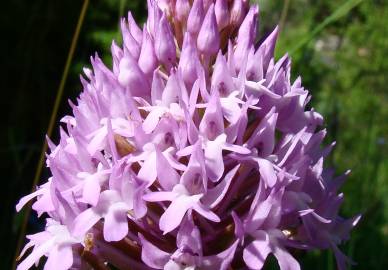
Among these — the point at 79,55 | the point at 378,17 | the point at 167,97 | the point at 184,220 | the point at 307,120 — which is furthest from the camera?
the point at 79,55

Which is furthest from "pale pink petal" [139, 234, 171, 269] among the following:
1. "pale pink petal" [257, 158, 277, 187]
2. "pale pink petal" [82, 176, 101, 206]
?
"pale pink petal" [257, 158, 277, 187]

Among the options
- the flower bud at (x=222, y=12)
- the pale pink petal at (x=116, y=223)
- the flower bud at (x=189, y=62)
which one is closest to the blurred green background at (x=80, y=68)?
the flower bud at (x=222, y=12)

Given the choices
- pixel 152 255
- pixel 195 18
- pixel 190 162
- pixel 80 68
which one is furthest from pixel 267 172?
pixel 80 68

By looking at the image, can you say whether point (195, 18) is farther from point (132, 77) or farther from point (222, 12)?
point (132, 77)

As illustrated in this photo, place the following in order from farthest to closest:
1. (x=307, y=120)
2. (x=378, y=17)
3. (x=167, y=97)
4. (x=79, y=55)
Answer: (x=79, y=55) → (x=378, y=17) → (x=307, y=120) → (x=167, y=97)

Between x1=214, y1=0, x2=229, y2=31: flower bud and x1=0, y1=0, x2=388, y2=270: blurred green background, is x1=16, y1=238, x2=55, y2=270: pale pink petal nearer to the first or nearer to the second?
x1=214, y1=0, x2=229, y2=31: flower bud

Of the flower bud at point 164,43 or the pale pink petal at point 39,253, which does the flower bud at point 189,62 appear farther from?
the pale pink petal at point 39,253

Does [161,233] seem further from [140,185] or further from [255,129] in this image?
[255,129]

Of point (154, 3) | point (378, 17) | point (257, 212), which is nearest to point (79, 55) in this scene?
point (378, 17)

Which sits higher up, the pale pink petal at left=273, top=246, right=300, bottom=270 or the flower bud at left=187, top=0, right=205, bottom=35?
the flower bud at left=187, top=0, right=205, bottom=35
